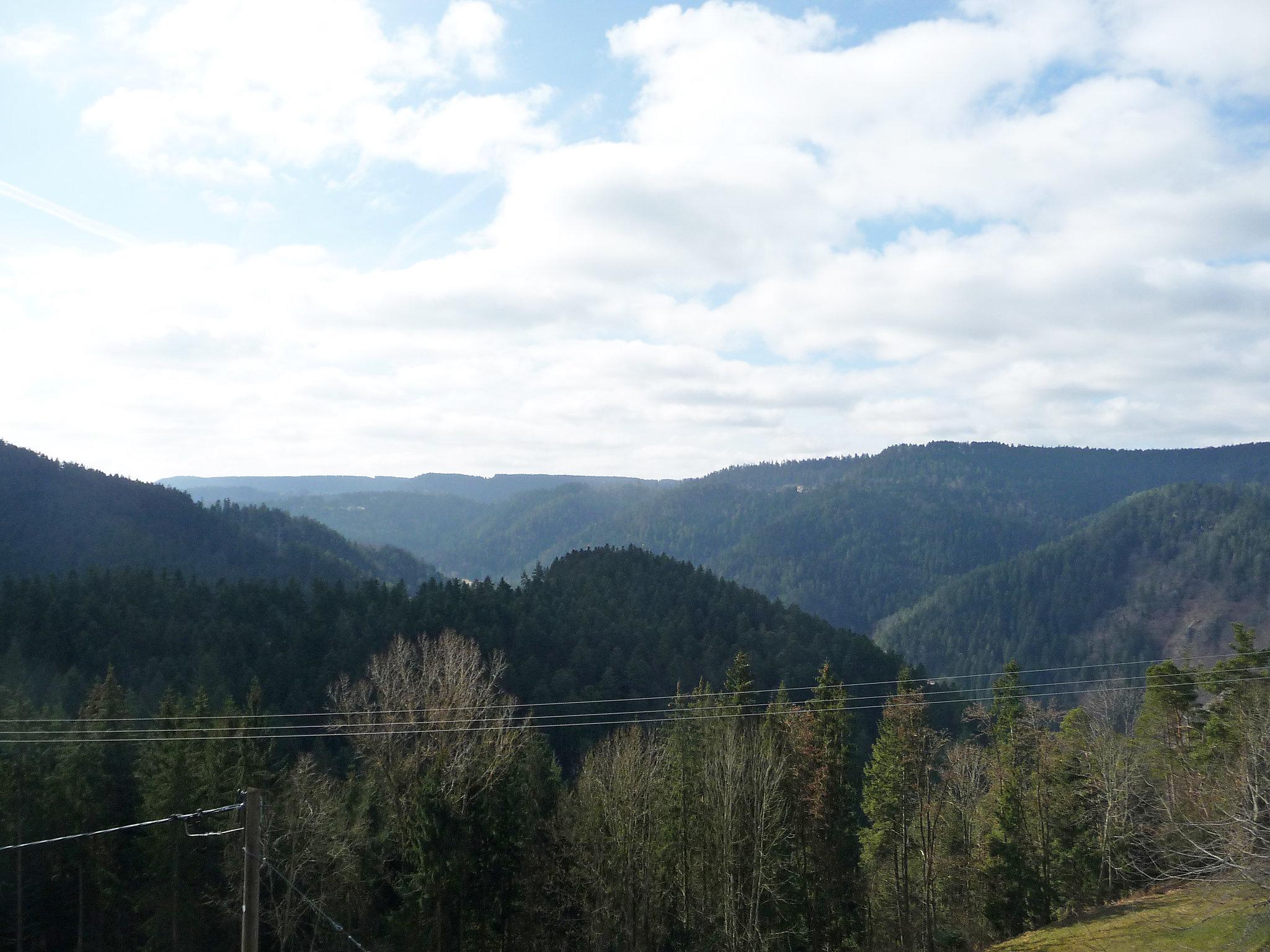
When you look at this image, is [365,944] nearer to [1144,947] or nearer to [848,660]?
[1144,947]

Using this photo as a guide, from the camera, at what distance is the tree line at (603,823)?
3234cm

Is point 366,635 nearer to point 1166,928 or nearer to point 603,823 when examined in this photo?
point 603,823

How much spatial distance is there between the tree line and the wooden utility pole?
53.3 ft

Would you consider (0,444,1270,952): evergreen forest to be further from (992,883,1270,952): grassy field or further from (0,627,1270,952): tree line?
(992,883,1270,952): grassy field

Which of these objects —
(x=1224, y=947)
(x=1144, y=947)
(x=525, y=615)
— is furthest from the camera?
(x=525, y=615)

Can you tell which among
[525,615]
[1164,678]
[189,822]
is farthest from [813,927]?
[525,615]

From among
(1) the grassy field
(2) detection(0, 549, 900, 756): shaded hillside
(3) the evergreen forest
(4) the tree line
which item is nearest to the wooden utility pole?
(3) the evergreen forest

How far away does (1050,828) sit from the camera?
4272 cm

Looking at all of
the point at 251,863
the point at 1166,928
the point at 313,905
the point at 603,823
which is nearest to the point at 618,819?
the point at 603,823

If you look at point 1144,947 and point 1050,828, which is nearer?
point 1144,947

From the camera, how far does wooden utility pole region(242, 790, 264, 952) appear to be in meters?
13.8

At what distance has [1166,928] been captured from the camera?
98.7ft

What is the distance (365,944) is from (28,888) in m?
13.9

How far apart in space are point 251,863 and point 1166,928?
29651mm
